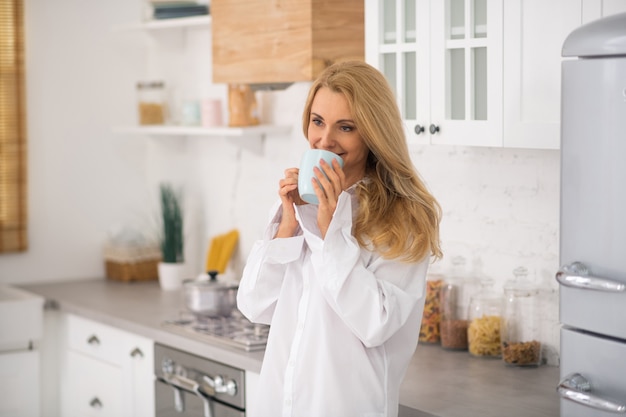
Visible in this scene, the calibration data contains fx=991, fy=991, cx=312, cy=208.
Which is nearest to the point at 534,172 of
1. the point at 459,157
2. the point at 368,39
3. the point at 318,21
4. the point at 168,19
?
the point at 459,157

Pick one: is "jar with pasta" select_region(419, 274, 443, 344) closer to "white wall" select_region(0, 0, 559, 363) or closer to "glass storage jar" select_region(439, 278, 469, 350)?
"glass storage jar" select_region(439, 278, 469, 350)

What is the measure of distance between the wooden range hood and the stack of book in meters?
0.52

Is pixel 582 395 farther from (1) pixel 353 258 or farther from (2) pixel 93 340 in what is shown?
(2) pixel 93 340

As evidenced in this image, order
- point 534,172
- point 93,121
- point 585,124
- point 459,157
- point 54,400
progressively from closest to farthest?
1. point 585,124
2. point 534,172
3. point 459,157
4. point 54,400
5. point 93,121

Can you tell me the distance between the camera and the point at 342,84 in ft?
7.18

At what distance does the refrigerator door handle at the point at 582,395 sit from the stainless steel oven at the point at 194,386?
46.2 inches

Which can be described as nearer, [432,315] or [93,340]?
[432,315]

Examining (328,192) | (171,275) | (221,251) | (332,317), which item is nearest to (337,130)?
(328,192)

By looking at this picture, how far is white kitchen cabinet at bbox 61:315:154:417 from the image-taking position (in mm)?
3523

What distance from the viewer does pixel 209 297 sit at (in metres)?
3.50

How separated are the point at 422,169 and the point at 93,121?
1786mm

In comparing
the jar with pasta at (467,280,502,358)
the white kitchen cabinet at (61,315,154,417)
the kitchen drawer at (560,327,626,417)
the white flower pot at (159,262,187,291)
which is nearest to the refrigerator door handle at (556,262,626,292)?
the kitchen drawer at (560,327,626,417)

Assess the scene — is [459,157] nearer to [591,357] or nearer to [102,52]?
[591,357]

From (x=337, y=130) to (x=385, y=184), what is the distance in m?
0.17
